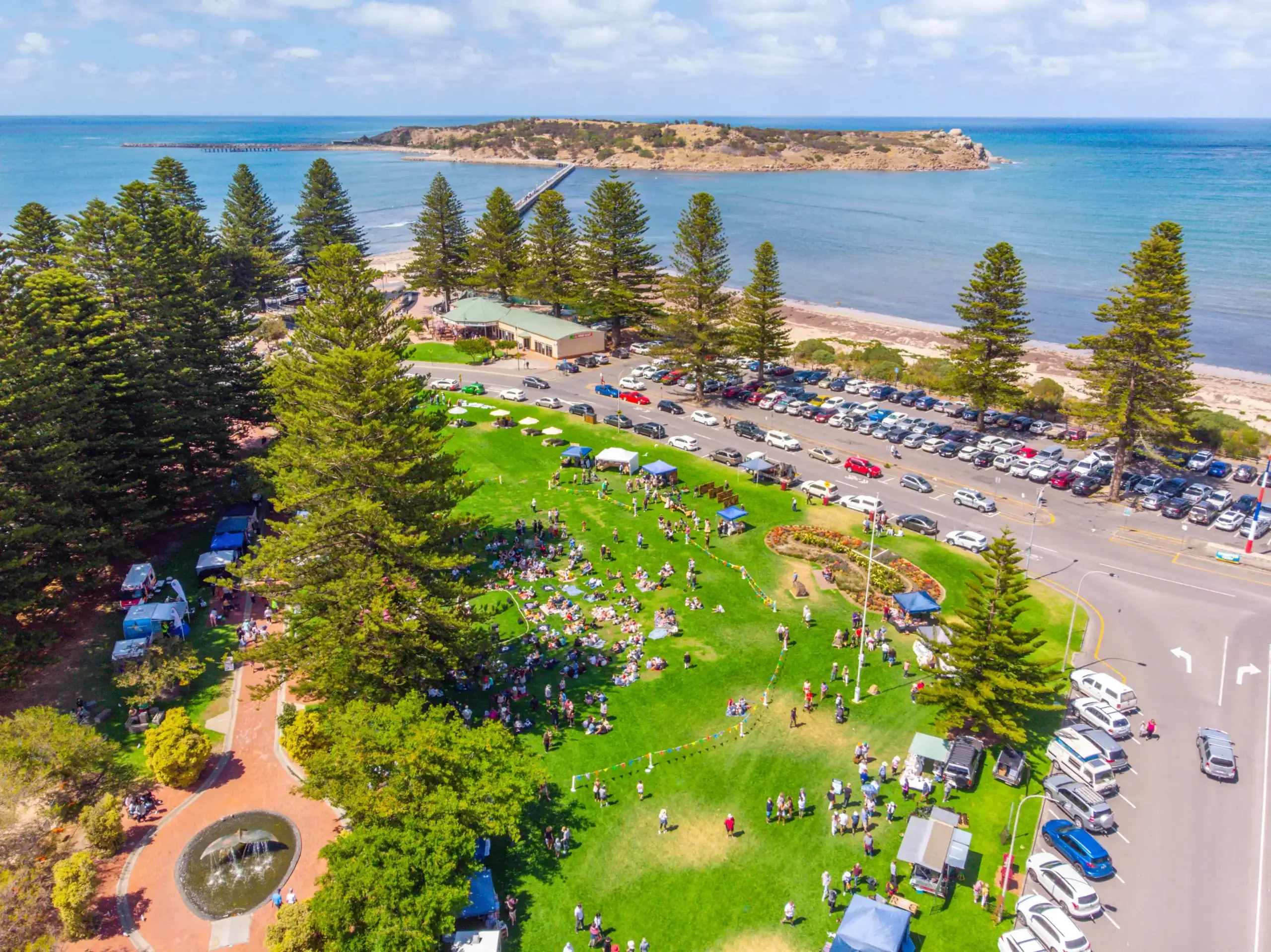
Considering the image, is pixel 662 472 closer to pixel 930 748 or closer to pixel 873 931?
pixel 930 748

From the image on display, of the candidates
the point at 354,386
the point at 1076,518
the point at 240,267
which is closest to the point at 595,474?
the point at 354,386

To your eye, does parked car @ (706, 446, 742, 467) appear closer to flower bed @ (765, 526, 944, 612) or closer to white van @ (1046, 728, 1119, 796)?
flower bed @ (765, 526, 944, 612)

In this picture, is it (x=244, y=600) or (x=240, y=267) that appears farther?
(x=240, y=267)

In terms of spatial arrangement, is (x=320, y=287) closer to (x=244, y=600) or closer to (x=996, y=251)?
(x=244, y=600)

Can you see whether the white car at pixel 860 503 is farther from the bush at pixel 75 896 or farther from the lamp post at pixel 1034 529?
the bush at pixel 75 896

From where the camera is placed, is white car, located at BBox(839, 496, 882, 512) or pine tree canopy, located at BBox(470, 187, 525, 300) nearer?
white car, located at BBox(839, 496, 882, 512)

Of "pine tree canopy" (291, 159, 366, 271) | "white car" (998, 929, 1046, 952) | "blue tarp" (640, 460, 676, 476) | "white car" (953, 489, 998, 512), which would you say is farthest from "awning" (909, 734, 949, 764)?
"pine tree canopy" (291, 159, 366, 271)
